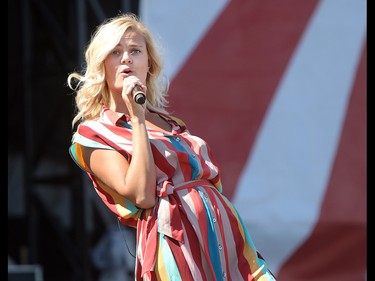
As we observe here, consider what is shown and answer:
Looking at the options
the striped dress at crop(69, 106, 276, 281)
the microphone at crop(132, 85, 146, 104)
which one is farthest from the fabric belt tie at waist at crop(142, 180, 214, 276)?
the microphone at crop(132, 85, 146, 104)

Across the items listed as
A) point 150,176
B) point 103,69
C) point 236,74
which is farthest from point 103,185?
point 236,74

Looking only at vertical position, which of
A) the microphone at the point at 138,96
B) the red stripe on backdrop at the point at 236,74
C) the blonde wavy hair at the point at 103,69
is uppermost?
the red stripe on backdrop at the point at 236,74

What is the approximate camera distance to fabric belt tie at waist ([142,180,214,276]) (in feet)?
6.60

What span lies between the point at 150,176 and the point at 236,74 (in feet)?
7.28

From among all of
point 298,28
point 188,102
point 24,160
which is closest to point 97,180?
point 188,102

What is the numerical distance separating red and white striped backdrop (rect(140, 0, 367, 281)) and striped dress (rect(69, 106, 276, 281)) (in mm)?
1919

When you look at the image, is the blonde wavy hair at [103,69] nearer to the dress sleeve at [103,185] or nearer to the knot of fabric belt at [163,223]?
the dress sleeve at [103,185]

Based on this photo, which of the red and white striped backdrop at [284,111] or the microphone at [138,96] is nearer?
the microphone at [138,96]

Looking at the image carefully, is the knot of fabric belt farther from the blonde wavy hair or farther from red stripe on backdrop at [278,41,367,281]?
red stripe on backdrop at [278,41,367,281]

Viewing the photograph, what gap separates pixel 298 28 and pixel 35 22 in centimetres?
161

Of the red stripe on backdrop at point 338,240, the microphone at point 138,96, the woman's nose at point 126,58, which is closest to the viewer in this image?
the microphone at point 138,96

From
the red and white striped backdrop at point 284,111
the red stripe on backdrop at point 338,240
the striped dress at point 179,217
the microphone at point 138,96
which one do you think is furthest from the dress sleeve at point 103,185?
the red stripe on backdrop at point 338,240

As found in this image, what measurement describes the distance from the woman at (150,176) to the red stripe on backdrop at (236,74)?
6.12 ft

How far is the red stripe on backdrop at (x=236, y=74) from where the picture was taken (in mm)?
4062
